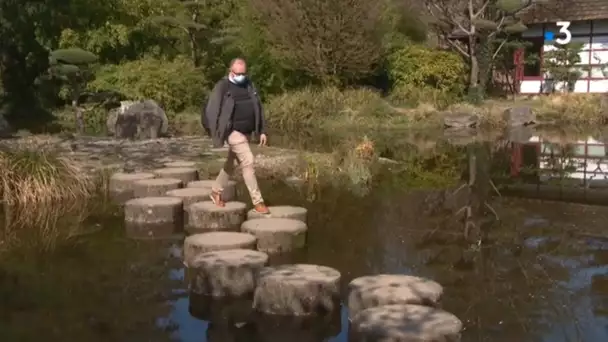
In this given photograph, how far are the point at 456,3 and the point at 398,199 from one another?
61.5 ft

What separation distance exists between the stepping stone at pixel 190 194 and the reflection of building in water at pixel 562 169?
484 centimetres

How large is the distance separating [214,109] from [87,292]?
8.45 feet

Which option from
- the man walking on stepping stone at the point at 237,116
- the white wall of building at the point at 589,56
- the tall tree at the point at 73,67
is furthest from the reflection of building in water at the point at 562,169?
the tall tree at the point at 73,67

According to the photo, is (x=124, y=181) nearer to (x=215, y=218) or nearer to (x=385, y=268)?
(x=215, y=218)

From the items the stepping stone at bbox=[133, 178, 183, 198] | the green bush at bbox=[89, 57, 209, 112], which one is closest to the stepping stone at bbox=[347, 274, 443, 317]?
the stepping stone at bbox=[133, 178, 183, 198]

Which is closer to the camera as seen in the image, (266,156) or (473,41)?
(266,156)

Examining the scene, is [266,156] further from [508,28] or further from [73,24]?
[508,28]

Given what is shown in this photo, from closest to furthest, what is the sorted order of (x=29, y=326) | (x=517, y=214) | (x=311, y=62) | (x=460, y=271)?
(x=29, y=326)
(x=460, y=271)
(x=517, y=214)
(x=311, y=62)

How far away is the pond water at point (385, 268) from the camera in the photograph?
17.0ft

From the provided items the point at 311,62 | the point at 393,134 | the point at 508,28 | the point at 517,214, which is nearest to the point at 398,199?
the point at 517,214

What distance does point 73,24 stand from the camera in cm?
2430

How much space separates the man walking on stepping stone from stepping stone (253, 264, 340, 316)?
250 cm

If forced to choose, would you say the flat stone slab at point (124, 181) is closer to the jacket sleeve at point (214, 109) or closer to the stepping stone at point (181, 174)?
the stepping stone at point (181, 174)

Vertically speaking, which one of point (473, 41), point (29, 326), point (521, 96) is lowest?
point (29, 326)
